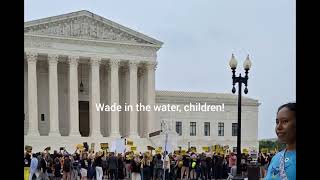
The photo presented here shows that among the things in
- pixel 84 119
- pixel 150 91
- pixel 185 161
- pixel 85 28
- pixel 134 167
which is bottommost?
pixel 185 161

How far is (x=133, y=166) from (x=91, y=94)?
97.5 feet

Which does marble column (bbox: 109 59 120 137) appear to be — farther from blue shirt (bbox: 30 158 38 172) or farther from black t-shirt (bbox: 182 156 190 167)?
blue shirt (bbox: 30 158 38 172)

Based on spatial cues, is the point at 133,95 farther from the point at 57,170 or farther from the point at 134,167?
the point at 134,167

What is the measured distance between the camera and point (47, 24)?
162 feet

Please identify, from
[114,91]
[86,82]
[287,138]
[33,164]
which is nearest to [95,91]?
[114,91]

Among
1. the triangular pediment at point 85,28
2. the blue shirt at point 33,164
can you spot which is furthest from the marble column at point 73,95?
the blue shirt at point 33,164

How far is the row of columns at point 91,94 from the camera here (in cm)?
4900

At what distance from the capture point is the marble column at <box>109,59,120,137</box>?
5175 centimetres

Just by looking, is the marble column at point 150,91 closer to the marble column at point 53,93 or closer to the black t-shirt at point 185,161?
the marble column at point 53,93

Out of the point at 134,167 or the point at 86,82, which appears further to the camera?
the point at 86,82

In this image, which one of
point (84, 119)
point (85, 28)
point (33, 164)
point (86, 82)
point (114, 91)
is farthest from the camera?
point (84, 119)

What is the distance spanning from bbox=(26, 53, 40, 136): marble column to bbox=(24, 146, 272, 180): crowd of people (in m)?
23.6

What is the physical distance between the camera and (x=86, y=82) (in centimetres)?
5453
